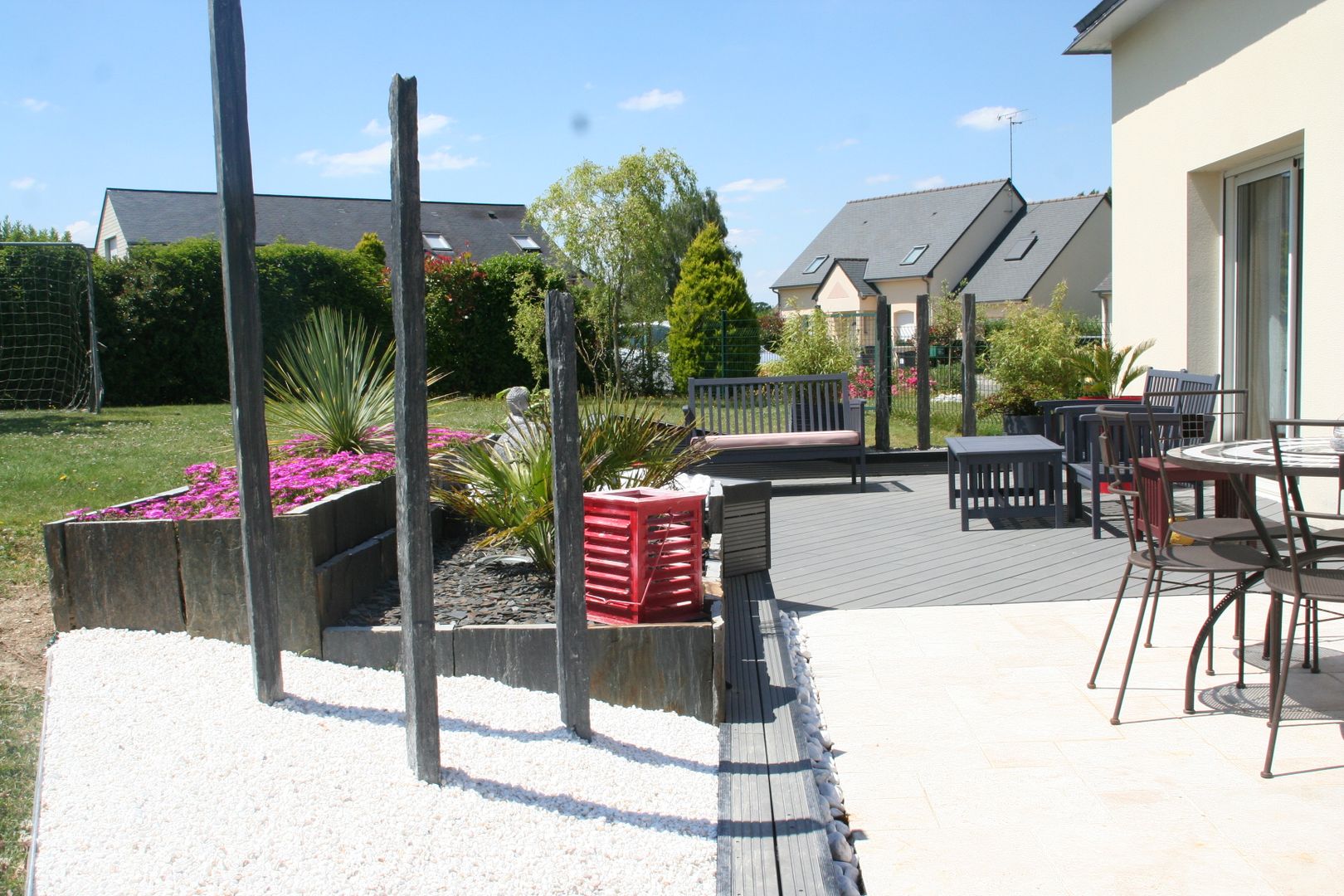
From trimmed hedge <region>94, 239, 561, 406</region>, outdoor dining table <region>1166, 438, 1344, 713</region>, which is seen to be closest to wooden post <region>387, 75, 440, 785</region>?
outdoor dining table <region>1166, 438, 1344, 713</region>

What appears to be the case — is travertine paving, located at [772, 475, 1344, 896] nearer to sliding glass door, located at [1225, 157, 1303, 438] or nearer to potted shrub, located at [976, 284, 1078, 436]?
sliding glass door, located at [1225, 157, 1303, 438]

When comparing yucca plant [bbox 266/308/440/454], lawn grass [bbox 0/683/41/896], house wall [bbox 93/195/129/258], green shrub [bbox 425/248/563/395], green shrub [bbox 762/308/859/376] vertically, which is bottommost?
lawn grass [bbox 0/683/41/896]

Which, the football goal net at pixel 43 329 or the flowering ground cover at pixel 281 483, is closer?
the flowering ground cover at pixel 281 483

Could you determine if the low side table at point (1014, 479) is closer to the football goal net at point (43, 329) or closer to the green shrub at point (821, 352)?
the green shrub at point (821, 352)

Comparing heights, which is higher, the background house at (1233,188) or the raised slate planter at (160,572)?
the background house at (1233,188)

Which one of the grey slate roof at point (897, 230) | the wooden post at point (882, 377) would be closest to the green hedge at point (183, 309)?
the wooden post at point (882, 377)

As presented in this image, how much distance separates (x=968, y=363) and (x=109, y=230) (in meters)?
26.2

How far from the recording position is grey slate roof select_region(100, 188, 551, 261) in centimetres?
2503

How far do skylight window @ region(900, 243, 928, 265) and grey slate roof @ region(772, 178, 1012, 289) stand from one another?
0.13m

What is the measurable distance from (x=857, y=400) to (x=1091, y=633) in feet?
14.4

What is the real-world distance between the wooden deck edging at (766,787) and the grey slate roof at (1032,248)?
1135 inches

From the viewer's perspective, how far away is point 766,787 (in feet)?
8.86

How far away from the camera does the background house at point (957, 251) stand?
31328 mm

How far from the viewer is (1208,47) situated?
7.25 metres
